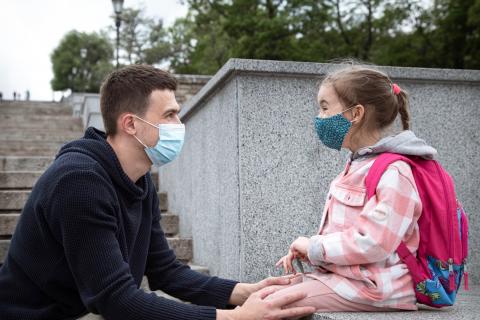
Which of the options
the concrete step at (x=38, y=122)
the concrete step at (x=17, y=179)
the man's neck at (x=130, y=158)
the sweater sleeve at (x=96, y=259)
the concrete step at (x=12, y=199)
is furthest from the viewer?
the concrete step at (x=38, y=122)

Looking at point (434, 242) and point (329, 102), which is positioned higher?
point (329, 102)


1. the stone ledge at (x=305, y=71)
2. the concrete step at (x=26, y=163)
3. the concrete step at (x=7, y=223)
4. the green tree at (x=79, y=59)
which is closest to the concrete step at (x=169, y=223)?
the concrete step at (x=7, y=223)

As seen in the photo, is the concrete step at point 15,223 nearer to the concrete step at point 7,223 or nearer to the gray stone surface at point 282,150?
the concrete step at point 7,223

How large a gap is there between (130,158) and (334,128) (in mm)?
946

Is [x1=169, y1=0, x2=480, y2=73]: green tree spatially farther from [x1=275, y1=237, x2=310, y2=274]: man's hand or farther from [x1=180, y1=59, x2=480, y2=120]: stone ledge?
[x1=275, y1=237, x2=310, y2=274]: man's hand

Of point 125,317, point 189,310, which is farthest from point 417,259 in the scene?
point 125,317

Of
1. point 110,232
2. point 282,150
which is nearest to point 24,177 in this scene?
point 282,150

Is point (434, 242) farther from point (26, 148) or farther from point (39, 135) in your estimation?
point (39, 135)

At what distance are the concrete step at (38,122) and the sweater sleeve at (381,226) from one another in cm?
1275

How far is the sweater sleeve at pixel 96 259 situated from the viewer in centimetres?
225

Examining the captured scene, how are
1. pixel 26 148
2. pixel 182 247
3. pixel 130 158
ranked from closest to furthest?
pixel 130 158, pixel 182 247, pixel 26 148

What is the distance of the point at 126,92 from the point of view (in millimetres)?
2760

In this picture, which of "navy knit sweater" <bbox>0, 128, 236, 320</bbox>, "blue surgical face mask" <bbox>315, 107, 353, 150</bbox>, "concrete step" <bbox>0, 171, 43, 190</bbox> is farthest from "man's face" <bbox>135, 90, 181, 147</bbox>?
"concrete step" <bbox>0, 171, 43, 190</bbox>

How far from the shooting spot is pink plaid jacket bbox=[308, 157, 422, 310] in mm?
2260
